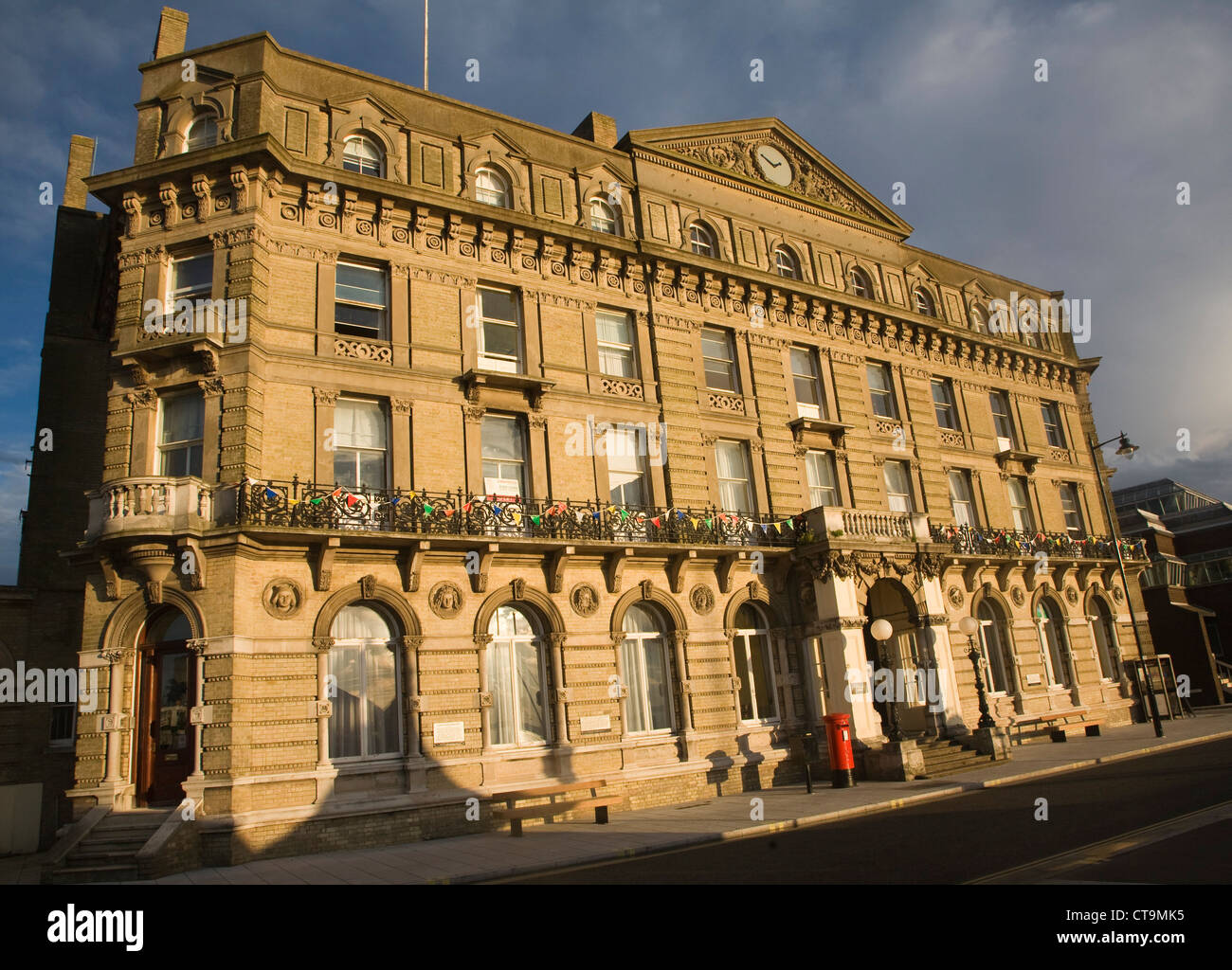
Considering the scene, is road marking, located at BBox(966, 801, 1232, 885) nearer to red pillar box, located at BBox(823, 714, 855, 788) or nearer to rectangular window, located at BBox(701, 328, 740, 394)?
red pillar box, located at BBox(823, 714, 855, 788)

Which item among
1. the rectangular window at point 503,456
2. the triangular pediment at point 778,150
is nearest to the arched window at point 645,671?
the rectangular window at point 503,456

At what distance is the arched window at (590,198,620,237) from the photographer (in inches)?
904

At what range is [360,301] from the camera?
18859mm

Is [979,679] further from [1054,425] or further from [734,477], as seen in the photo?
[1054,425]

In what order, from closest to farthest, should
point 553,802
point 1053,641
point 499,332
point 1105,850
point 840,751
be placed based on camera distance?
point 1105,850
point 553,802
point 840,751
point 499,332
point 1053,641

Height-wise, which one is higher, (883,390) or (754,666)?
(883,390)

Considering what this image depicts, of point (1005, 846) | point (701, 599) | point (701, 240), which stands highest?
point (701, 240)

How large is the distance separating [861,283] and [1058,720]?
52.9ft

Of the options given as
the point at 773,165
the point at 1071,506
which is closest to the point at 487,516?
the point at 773,165

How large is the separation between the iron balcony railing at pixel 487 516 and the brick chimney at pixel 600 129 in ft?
38.3

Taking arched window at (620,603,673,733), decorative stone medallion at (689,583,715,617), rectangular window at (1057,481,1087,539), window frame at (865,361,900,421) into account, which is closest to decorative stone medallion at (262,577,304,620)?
arched window at (620,603,673,733)

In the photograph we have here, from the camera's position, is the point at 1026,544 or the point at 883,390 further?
the point at 1026,544

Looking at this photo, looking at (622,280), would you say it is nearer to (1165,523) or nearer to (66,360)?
(66,360)
